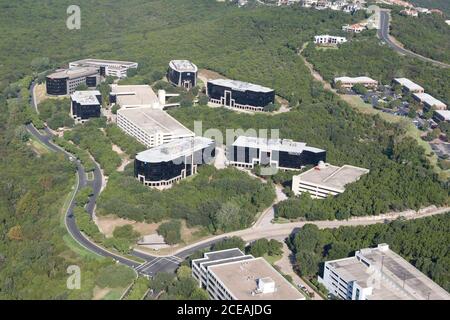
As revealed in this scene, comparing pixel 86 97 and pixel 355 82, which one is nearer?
pixel 86 97

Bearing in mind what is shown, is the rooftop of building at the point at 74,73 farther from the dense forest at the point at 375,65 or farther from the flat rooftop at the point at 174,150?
the dense forest at the point at 375,65

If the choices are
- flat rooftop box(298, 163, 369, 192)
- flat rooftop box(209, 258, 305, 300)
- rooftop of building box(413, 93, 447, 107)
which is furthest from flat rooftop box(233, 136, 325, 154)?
flat rooftop box(209, 258, 305, 300)

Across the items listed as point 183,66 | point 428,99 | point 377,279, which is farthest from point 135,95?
point 377,279

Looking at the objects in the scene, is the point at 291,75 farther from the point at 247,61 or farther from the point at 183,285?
the point at 183,285

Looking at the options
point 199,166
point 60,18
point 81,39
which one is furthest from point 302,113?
point 60,18

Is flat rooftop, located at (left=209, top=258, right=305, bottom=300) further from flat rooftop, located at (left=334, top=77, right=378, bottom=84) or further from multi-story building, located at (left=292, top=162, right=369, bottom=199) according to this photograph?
flat rooftop, located at (left=334, top=77, right=378, bottom=84)

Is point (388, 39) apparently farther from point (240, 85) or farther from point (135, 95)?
point (135, 95)
